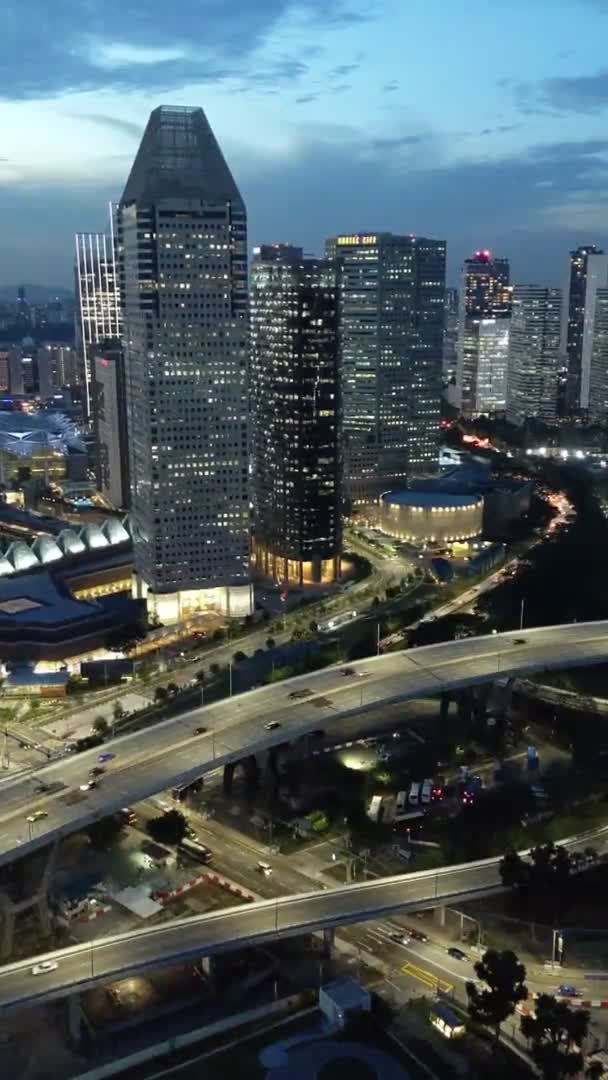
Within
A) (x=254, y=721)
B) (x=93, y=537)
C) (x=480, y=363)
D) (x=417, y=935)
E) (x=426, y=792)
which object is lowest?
(x=417, y=935)

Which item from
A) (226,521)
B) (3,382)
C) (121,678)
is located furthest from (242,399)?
(3,382)

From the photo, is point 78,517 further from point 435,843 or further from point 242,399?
point 435,843

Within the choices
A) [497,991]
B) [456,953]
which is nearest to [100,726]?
[456,953]

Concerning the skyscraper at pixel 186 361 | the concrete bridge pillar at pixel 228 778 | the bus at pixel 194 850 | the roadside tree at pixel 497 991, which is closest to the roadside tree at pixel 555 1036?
the roadside tree at pixel 497 991

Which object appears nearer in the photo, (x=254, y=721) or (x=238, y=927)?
(x=238, y=927)

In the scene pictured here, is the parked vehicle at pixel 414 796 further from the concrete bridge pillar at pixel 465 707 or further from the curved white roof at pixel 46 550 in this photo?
the curved white roof at pixel 46 550

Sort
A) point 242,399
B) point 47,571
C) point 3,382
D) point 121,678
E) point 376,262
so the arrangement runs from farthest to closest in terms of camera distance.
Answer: point 3,382 < point 376,262 < point 47,571 < point 242,399 < point 121,678

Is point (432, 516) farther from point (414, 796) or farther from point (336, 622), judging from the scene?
point (414, 796)

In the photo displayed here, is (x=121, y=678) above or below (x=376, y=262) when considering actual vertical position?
below
